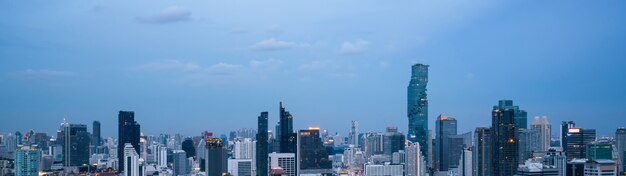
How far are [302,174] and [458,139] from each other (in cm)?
618

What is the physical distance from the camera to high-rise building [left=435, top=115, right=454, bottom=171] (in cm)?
2459

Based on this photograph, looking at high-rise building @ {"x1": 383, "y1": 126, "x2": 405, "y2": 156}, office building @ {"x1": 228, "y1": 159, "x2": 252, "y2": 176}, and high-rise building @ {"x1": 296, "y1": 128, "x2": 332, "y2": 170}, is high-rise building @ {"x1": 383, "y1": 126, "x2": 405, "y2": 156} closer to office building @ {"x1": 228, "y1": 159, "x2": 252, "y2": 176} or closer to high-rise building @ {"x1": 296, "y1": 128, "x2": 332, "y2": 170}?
high-rise building @ {"x1": 296, "y1": 128, "x2": 332, "y2": 170}

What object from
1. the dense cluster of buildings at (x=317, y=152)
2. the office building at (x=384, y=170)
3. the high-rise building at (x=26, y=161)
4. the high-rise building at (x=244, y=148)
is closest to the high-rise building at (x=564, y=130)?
the dense cluster of buildings at (x=317, y=152)

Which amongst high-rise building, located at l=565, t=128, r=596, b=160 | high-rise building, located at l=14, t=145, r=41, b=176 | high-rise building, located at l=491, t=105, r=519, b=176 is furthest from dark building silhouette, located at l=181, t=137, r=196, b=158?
high-rise building, located at l=565, t=128, r=596, b=160

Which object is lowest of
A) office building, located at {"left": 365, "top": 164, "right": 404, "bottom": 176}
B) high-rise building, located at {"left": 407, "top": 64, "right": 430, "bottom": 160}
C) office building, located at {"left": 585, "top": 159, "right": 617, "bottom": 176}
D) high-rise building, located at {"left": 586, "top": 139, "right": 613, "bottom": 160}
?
office building, located at {"left": 365, "top": 164, "right": 404, "bottom": 176}

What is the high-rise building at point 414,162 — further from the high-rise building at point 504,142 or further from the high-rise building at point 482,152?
the high-rise building at point 504,142

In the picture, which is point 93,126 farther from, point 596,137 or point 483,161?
point 596,137

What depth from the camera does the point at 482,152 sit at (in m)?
18.5

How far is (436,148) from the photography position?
26.6 metres

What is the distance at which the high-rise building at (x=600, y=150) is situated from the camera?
55.2 feet

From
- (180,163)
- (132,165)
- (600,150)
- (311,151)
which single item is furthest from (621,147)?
(180,163)

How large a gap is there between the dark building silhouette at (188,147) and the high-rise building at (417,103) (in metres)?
8.45

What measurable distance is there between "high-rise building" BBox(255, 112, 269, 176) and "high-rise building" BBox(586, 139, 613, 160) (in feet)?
26.6

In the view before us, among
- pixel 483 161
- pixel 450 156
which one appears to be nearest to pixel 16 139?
pixel 483 161
